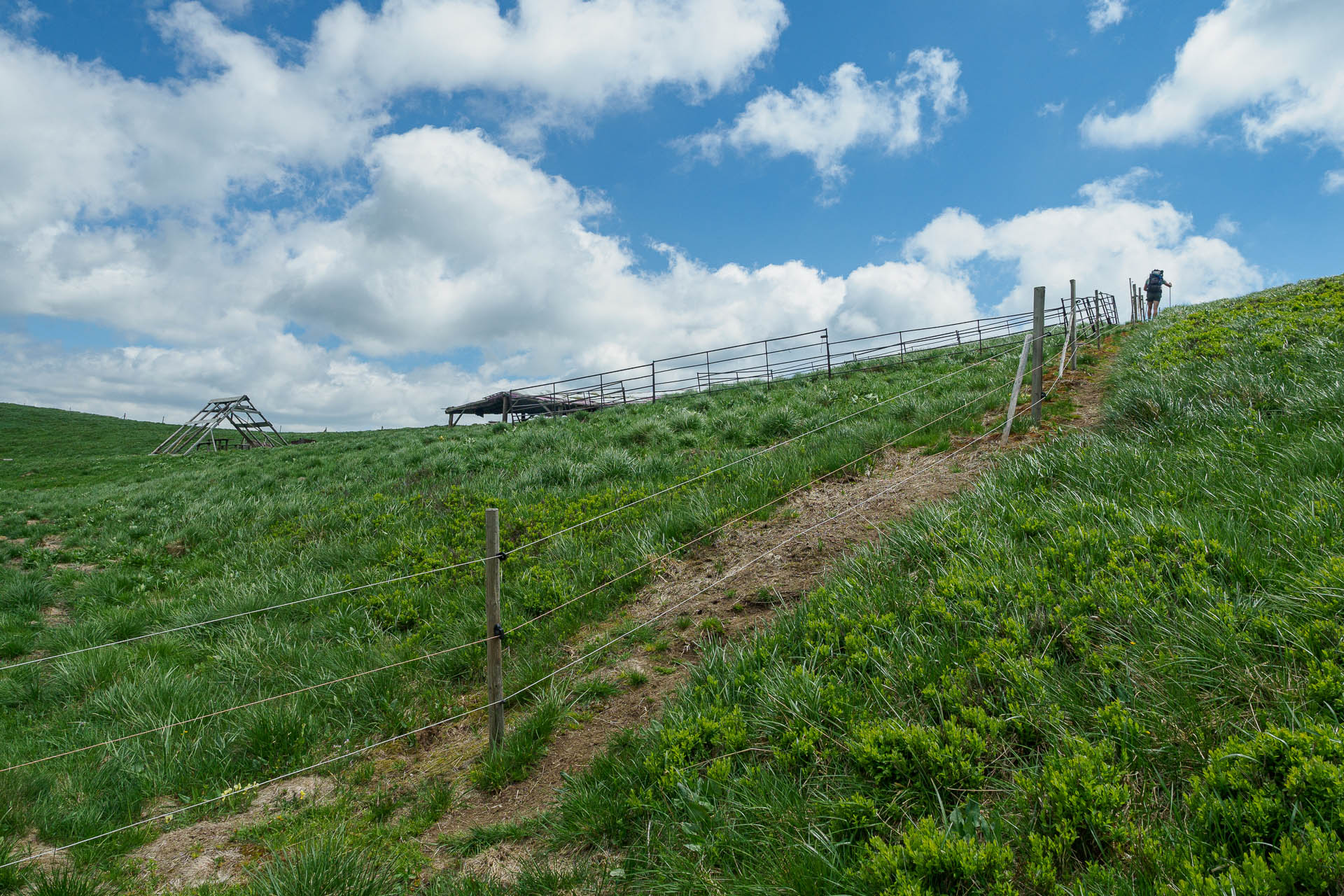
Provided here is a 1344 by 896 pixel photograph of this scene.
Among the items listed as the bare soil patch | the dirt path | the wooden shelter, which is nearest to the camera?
the bare soil patch

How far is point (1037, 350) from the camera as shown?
9.27m

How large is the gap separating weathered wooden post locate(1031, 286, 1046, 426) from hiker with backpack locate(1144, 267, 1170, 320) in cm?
2008

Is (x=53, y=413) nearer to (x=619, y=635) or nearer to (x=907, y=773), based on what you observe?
(x=619, y=635)

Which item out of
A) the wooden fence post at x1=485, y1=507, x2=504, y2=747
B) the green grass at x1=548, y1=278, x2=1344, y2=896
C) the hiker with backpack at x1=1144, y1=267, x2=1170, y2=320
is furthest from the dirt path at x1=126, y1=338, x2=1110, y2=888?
the hiker with backpack at x1=1144, y1=267, x2=1170, y2=320

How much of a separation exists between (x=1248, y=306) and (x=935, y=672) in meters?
18.9

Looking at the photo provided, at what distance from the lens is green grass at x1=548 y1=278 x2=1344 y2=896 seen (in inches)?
89.1

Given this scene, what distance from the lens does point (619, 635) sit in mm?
5367

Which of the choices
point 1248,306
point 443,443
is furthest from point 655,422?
point 1248,306

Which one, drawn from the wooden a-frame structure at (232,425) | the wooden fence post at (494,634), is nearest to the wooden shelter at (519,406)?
the wooden a-frame structure at (232,425)

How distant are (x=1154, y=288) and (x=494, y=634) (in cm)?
3018

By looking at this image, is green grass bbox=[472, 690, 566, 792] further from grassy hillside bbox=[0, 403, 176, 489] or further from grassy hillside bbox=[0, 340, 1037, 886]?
grassy hillside bbox=[0, 403, 176, 489]

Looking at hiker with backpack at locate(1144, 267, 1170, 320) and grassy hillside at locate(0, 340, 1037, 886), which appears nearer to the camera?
grassy hillside at locate(0, 340, 1037, 886)

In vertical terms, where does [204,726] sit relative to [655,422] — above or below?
below

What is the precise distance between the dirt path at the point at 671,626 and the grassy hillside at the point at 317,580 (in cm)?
33
